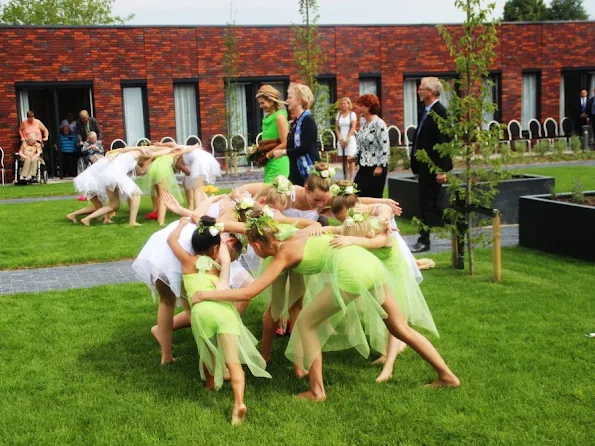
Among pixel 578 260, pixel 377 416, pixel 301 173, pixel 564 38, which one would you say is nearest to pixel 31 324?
pixel 301 173

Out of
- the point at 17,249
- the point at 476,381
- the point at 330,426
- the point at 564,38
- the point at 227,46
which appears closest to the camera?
the point at 330,426

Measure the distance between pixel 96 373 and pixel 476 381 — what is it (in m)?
2.81

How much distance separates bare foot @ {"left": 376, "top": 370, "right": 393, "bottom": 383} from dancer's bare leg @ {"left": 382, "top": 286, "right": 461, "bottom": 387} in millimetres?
420

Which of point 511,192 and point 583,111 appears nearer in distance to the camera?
point 511,192

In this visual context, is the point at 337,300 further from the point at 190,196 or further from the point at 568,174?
the point at 568,174

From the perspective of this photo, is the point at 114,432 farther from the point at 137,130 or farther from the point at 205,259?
the point at 137,130

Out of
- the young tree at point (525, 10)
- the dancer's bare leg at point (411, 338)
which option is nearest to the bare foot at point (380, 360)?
the dancer's bare leg at point (411, 338)

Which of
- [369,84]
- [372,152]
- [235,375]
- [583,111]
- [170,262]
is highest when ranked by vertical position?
[369,84]

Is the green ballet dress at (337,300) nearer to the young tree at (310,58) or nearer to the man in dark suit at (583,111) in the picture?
the young tree at (310,58)

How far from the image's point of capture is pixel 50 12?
2290 inches

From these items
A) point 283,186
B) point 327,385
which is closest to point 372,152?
point 283,186

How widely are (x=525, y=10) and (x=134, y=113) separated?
4082 centimetres

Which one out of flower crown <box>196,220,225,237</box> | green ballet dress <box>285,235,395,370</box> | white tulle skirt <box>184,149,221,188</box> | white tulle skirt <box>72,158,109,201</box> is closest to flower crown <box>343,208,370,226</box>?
green ballet dress <box>285,235,395,370</box>

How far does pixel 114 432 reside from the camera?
513 cm
